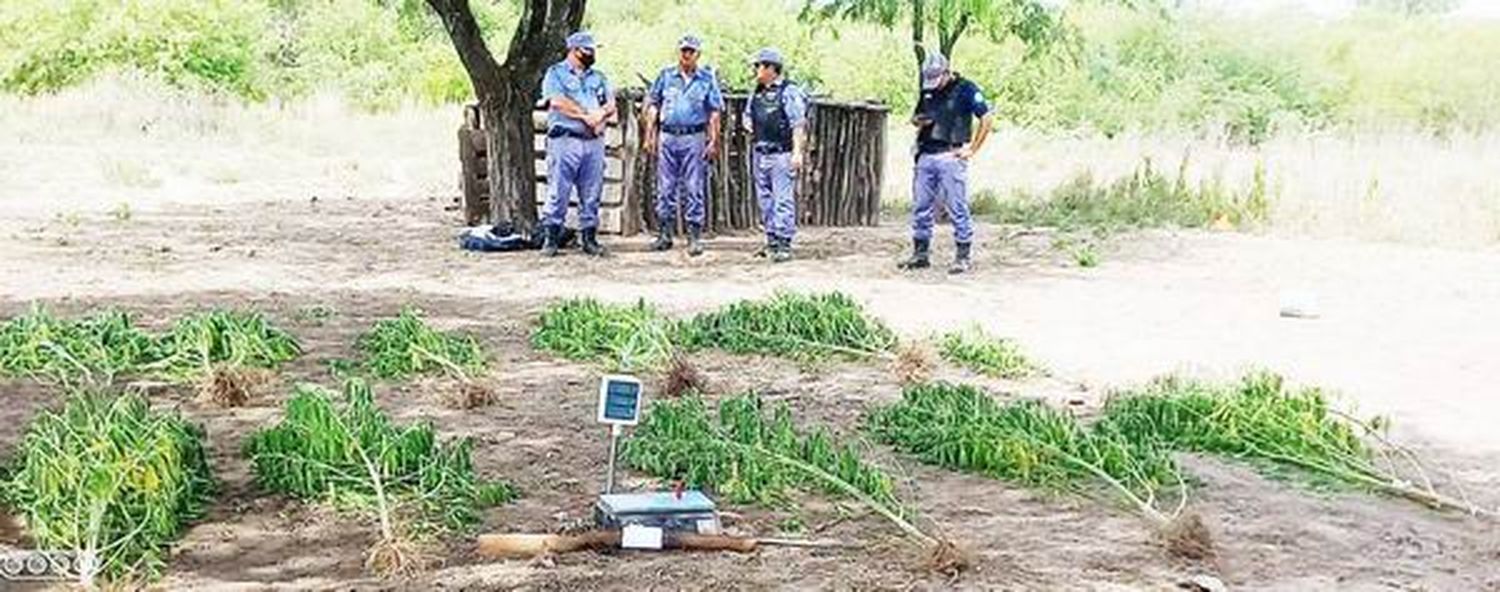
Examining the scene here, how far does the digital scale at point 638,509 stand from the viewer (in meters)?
4.84

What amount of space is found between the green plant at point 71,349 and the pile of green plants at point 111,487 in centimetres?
181

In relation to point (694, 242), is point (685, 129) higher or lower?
higher

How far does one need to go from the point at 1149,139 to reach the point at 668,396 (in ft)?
49.9

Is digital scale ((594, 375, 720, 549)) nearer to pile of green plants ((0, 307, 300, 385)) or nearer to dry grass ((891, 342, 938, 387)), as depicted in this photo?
dry grass ((891, 342, 938, 387))

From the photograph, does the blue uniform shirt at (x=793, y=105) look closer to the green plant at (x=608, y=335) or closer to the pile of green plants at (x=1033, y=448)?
the green plant at (x=608, y=335)

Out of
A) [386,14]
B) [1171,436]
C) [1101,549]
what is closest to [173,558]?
[1101,549]

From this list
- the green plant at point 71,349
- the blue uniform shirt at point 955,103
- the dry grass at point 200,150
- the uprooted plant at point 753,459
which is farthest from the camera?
the dry grass at point 200,150

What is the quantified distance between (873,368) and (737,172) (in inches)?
262

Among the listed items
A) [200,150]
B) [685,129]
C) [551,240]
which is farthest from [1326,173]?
[200,150]

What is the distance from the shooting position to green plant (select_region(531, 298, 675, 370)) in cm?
788

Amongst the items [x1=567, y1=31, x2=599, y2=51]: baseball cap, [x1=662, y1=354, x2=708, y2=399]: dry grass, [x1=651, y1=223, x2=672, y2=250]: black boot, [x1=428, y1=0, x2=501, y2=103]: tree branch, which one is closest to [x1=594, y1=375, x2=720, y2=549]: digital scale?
[x1=662, y1=354, x2=708, y2=399]: dry grass

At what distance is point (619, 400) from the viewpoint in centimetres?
507

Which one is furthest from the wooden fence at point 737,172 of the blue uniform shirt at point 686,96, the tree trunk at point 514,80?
the blue uniform shirt at point 686,96

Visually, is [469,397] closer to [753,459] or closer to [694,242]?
[753,459]
